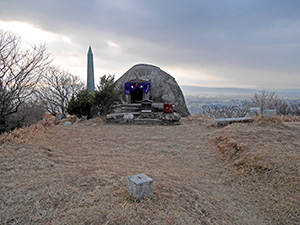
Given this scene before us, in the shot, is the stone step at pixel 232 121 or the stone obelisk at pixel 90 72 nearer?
the stone step at pixel 232 121

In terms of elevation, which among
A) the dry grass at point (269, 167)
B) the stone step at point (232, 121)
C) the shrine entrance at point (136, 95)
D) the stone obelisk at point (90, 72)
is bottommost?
the dry grass at point (269, 167)

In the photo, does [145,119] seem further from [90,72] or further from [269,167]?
[90,72]

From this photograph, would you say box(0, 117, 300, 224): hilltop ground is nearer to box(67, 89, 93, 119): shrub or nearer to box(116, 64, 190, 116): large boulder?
box(67, 89, 93, 119): shrub

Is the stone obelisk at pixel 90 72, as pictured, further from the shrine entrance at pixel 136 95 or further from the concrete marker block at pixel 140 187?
the concrete marker block at pixel 140 187

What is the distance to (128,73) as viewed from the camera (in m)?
15.6

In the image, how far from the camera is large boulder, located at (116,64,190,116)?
46.1 ft

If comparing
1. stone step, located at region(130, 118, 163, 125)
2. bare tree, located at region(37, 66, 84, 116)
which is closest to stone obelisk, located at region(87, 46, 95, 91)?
bare tree, located at region(37, 66, 84, 116)

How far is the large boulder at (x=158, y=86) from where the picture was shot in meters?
14.1

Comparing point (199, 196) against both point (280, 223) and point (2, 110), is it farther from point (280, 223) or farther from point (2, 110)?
point (2, 110)

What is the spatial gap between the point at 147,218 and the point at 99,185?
1008 millimetres

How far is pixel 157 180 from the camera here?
303 cm

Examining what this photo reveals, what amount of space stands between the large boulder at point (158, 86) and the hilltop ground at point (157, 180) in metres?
8.42

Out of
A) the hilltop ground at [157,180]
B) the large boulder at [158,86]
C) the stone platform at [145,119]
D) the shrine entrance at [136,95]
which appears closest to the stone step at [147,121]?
the stone platform at [145,119]

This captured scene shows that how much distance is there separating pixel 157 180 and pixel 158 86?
12.0 meters
